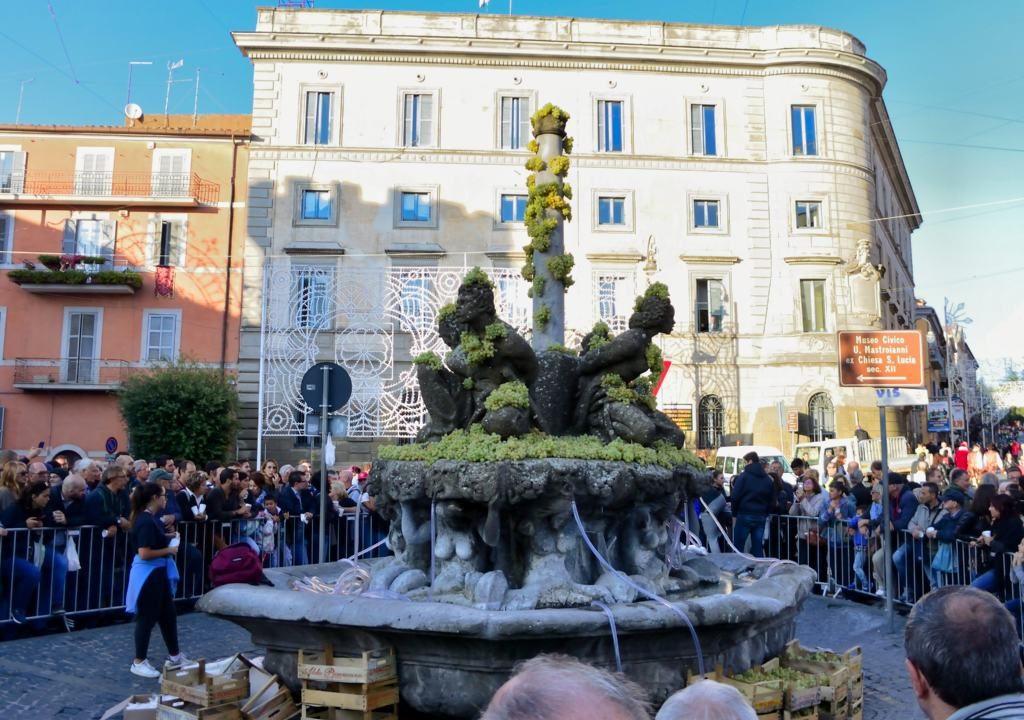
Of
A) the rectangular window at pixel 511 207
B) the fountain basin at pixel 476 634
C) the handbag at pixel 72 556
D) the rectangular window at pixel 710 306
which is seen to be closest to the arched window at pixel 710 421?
the rectangular window at pixel 710 306

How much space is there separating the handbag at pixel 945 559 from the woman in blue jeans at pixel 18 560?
981cm

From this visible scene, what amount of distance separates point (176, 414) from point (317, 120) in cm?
1160

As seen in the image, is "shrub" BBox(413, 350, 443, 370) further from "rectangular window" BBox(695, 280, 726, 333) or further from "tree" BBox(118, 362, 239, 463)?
"rectangular window" BBox(695, 280, 726, 333)

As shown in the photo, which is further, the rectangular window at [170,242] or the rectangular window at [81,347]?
the rectangular window at [170,242]

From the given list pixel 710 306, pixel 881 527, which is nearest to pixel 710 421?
pixel 710 306

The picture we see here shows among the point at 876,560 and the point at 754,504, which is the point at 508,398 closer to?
the point at 876,560

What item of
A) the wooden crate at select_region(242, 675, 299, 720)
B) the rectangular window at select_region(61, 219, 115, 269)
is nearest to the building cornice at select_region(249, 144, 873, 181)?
the rectangular window at select_region(61, 219, 115, 269)

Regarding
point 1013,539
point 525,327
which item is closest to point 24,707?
point 1013,539

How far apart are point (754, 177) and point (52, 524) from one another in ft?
93.3

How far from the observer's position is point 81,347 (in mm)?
32812

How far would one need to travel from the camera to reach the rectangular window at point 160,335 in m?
32.6

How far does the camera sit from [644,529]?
740cm

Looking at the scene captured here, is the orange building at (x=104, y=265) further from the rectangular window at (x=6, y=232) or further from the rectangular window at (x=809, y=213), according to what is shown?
the rectangular window at (x=809, y=213)

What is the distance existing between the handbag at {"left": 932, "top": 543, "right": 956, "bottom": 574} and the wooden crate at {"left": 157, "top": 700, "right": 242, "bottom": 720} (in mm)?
7772
